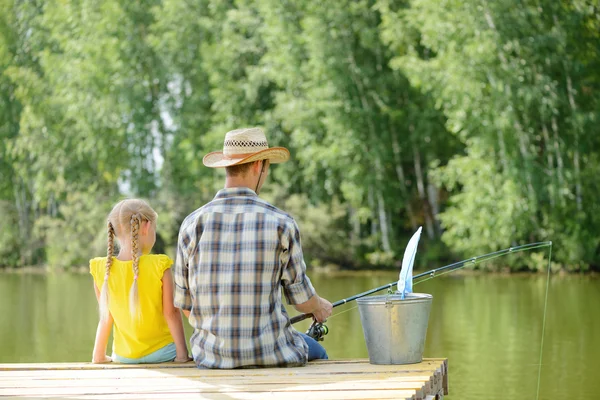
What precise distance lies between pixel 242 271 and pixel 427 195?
70.6ft

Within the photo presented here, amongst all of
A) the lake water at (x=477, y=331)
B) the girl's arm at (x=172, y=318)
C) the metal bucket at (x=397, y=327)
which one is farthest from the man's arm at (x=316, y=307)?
the lake water at (x=477, y=331)

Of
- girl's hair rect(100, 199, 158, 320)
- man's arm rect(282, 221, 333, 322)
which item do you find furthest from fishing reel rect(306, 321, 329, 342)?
girl's hair rect(100, 199, 158, 320)

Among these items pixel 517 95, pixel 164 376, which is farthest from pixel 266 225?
pixel 517 95

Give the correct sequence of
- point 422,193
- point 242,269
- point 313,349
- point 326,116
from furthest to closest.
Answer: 1. point 422,193
2. point 326,116
3. point 313,349
4. point 242,269

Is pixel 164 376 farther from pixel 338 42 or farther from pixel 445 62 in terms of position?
pixel 338 42

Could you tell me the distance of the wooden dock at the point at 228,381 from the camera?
3449mm

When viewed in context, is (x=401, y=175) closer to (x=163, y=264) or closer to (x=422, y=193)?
(x=422, y=193)

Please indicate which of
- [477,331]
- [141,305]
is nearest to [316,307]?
[141,305]

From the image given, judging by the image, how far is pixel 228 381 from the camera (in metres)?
3.68

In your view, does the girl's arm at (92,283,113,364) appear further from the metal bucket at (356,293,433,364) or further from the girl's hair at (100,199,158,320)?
the metal bucket at (356,293,433,364)

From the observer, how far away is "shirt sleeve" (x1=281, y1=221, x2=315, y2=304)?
391 centimetres

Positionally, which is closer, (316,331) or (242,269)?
(242,269)

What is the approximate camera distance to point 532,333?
10164 millimetres

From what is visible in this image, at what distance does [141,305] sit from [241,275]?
2.08 ft
